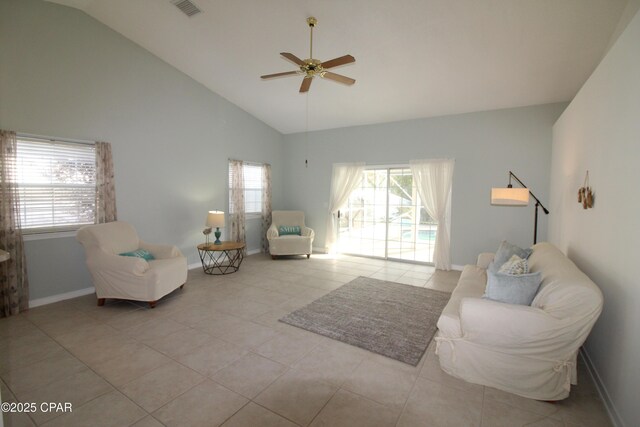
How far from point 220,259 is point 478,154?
5.21 meters

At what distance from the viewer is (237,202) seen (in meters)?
6.11

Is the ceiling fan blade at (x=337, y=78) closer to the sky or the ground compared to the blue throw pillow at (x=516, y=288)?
closer to the sky

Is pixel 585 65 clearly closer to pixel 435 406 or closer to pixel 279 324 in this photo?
pixel 435 406

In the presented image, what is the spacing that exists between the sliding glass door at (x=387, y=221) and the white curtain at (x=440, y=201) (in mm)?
237

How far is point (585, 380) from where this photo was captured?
2.33 meters

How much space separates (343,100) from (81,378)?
504cm

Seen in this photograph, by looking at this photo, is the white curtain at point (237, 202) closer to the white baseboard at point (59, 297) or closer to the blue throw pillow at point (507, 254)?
the white baseboard at point (59, 297)

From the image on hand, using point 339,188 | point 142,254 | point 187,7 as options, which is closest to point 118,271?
point 142,254

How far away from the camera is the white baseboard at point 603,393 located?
1856 millimetres

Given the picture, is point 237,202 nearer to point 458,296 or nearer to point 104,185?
point 104,185

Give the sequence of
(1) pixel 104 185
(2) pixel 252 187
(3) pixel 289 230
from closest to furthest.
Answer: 1. (1) pixel 104 185
2. (3) pixel 289 230
3. (2) pixel 252 187

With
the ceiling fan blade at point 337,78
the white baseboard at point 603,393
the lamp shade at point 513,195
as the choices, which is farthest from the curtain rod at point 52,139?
the white baseboard at point 603,393

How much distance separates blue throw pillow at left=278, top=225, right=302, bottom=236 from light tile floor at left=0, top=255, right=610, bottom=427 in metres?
3.01

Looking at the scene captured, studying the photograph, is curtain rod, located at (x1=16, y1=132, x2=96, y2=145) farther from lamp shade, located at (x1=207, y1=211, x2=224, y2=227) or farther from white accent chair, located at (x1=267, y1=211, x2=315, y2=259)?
white accent chair, located at (x1=267, y1=211, x2=315, y2=259)
